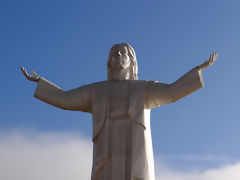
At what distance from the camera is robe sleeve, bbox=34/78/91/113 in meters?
9.34

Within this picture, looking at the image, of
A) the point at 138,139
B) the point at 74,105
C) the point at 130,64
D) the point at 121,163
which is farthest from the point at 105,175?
the point at 130,64

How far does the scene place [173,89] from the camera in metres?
8.77

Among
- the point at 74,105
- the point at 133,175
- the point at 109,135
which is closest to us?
the point at 133,175

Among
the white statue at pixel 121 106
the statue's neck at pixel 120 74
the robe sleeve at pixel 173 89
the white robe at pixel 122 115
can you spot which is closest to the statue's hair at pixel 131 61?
the white statue at pixel 121 106

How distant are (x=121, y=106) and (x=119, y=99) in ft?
0.60

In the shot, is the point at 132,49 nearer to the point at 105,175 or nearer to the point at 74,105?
the point at 74,105

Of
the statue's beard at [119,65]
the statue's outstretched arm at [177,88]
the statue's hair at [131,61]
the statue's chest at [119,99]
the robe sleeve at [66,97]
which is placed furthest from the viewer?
the statue's hair at [131,61]

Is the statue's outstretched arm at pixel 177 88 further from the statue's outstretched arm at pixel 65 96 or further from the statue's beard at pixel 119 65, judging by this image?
the statue's outstretched arm at pixel 65 96

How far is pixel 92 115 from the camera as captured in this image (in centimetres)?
924

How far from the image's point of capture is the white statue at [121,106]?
27.8ft

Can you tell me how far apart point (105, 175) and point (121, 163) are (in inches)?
16.5

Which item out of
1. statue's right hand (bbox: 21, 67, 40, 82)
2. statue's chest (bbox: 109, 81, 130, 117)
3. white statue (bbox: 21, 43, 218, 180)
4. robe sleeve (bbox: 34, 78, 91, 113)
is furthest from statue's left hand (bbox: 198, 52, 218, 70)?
statue's right hand (bbox: 21, 67, 40, 82)

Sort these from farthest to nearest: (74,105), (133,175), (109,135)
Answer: (74,105), (109,135), (133,175)

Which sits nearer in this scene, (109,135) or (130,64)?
(109,135)
